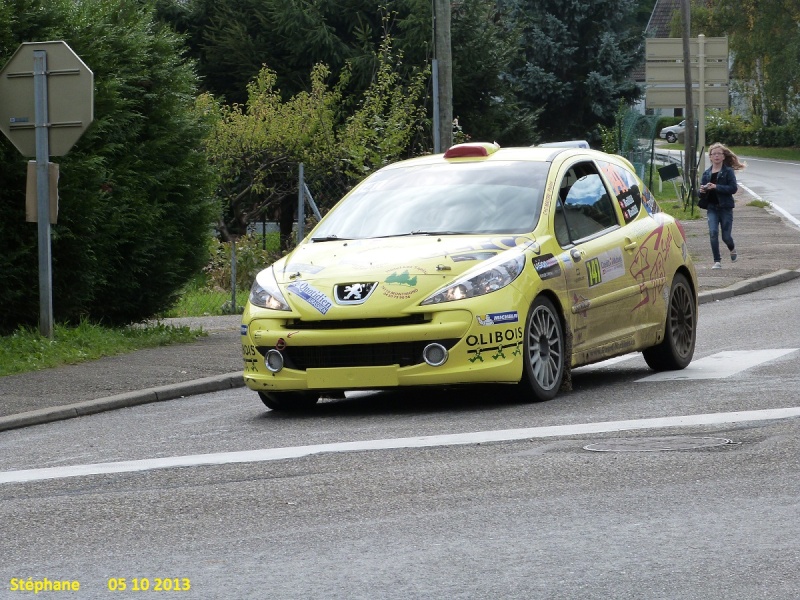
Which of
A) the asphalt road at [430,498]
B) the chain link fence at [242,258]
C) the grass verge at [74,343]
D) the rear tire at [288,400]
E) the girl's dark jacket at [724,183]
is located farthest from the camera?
the girl's dark jacket at [724,183]

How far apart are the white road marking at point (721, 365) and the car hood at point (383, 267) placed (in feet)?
6.07

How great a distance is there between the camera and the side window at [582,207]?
34.0 feet

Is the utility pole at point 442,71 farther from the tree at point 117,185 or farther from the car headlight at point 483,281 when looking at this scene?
the car headlight at point 483,281

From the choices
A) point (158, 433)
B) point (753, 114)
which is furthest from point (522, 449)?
point (753, 114)

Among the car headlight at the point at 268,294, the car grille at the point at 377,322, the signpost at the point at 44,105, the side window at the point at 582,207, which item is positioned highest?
the signpost at the point at 44,105

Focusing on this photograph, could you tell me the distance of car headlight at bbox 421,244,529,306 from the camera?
9266 millimetres

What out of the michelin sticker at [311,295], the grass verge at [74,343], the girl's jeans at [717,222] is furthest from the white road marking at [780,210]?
the michelin sticker at [311,295]

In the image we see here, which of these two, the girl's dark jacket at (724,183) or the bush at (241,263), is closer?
the bush at (241,263)

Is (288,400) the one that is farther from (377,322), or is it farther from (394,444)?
(394,444)

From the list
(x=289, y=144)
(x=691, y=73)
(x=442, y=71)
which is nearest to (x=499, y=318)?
(x=442, y=71)

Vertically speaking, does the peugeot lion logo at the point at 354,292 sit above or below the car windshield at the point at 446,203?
below

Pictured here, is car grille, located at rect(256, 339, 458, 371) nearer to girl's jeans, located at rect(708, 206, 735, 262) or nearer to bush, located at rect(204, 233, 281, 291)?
bush, located at rect(204, 233, 281, 291)

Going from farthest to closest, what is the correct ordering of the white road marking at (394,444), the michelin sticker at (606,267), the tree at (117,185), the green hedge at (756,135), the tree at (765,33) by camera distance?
the green hedge at (756,135), the tree at (765,33), the tree at (117,185), the michelin sticker at (606,267), the white road marking at (394,444)

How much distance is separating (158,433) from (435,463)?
7.81 ft
